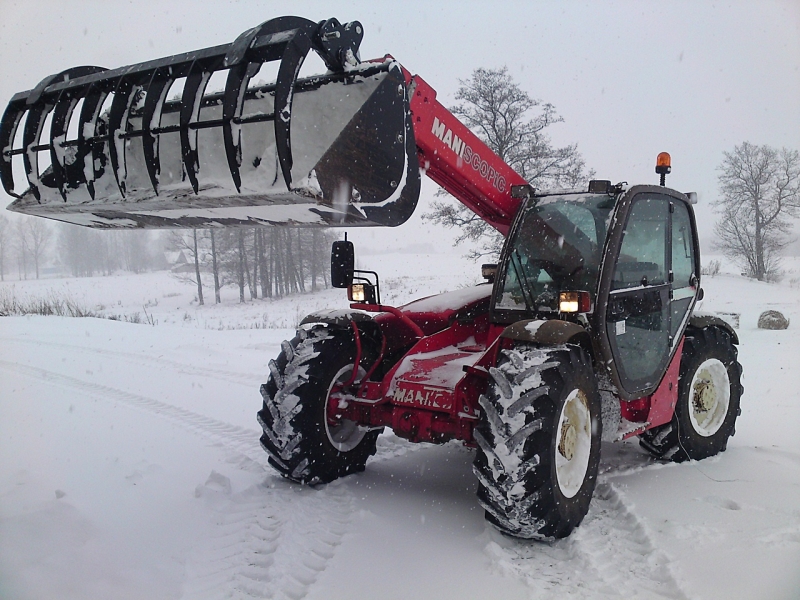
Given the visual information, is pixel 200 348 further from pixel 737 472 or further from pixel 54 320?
pixel 737 472

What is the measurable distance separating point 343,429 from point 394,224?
6.47 ft

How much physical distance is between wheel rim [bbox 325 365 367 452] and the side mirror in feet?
2.32

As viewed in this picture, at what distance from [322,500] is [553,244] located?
8.27ft

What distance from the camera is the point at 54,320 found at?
1530 centimetres

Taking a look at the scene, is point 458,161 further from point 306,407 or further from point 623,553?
point 623,553

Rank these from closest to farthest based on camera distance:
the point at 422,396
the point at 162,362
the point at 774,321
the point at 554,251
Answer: the point at 422,396 < the point at 554,251 < the point at 162,362 < the point at 774,321

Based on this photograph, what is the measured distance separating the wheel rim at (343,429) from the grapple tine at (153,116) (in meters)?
1.91

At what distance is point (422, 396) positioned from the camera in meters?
3.88

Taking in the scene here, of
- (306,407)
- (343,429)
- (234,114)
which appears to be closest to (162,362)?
(343,429)

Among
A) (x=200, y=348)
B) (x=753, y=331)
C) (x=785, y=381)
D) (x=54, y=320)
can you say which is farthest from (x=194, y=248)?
(x=785, y=381)

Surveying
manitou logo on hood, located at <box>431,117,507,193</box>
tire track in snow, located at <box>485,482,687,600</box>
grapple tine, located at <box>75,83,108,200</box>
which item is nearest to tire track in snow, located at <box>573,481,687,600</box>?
tire track in snow, located at <box>485,482,687,600</box>

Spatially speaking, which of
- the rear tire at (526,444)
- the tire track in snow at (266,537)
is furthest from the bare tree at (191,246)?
the rear tire at (526,444)

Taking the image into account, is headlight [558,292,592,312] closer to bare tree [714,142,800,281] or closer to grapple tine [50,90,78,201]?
grapple tine [50,90,78,201]

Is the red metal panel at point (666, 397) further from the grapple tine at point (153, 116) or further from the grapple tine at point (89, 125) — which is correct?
the grapple tine at point (89, 125)
